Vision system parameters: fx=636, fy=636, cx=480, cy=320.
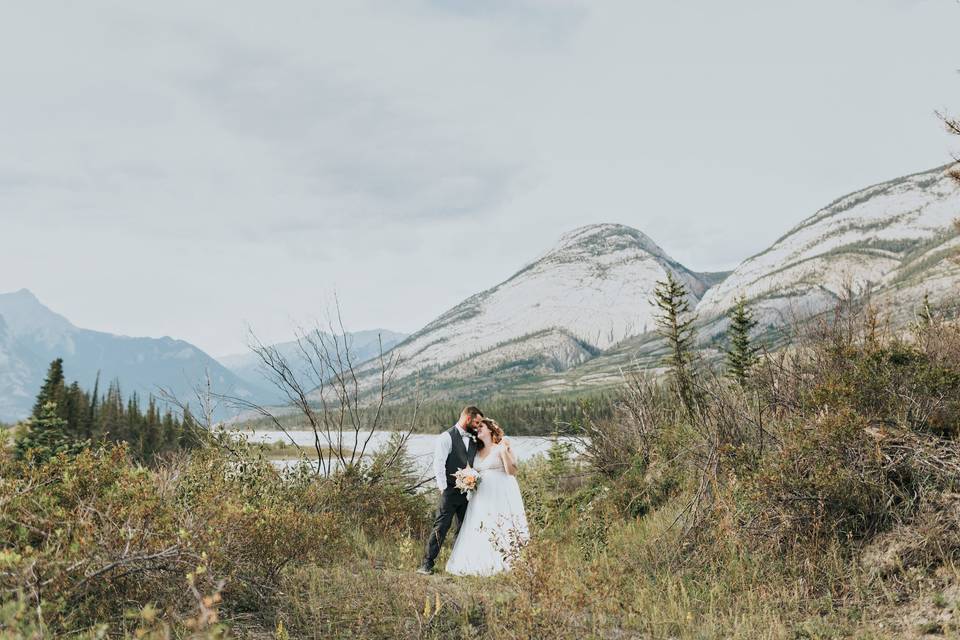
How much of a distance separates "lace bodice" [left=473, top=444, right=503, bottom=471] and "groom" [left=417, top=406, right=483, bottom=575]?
0.12 metres

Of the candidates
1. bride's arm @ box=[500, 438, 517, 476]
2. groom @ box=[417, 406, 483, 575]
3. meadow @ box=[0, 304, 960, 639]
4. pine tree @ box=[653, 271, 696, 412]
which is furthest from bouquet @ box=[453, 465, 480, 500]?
pine tree @ box=[653, 271, 696, 412]

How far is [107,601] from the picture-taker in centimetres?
524

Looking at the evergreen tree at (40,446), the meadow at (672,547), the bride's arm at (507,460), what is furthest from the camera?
the bride's arm at (507,460)

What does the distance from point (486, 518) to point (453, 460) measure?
0.96 metres

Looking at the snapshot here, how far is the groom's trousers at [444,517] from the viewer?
28.7ft

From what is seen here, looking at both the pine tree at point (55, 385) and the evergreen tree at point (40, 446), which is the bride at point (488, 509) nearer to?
the evergreen tree at point (40, 446)

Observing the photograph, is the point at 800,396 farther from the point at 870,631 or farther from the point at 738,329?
the point at 738,329

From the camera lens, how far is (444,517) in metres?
9.10

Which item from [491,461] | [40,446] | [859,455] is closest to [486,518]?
[491,461]

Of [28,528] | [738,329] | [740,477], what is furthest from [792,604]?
[738,329]

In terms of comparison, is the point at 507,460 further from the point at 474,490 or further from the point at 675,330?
the point at 675,330

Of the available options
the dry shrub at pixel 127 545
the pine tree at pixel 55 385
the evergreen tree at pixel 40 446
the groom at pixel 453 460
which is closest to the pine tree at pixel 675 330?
the groom at pixel 453 460

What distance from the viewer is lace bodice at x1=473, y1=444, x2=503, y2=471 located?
9.50 m

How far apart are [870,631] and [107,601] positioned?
20.8 ft
